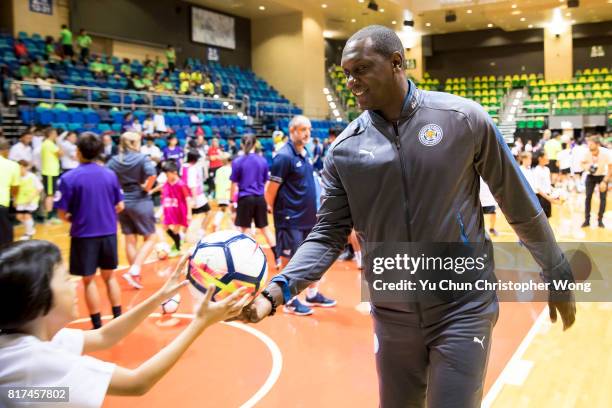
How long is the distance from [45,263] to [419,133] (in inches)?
51.2

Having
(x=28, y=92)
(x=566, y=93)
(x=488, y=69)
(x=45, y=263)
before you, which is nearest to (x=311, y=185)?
(x=45, y=263)

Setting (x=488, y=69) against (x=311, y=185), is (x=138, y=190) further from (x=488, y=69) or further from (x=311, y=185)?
(x=488, y=69)

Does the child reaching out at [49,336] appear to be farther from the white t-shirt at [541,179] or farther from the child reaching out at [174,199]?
the white t-shirt at [541,179]

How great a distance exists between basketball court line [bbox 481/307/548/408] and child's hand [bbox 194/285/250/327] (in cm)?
210

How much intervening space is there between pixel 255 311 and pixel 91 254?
10.3 ft

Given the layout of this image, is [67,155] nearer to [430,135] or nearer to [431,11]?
[430,135]

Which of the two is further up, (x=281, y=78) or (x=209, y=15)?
(x=209, y=15)

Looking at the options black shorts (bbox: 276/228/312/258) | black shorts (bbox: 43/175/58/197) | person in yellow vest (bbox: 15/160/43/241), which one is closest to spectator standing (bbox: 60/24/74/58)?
black shorts (bbox: 43/175/58/197)

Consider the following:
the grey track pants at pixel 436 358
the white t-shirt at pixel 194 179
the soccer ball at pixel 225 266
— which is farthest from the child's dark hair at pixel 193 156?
the grey track pants at pixel 436 358

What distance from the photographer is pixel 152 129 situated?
46.5ft

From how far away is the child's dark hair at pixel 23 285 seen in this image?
1.57m

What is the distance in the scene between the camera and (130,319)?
6.99ft

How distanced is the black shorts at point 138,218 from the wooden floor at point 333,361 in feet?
3.09

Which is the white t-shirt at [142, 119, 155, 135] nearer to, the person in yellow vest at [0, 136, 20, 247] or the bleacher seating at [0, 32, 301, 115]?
the bleacher seating at [0, 32, 301, 115]
